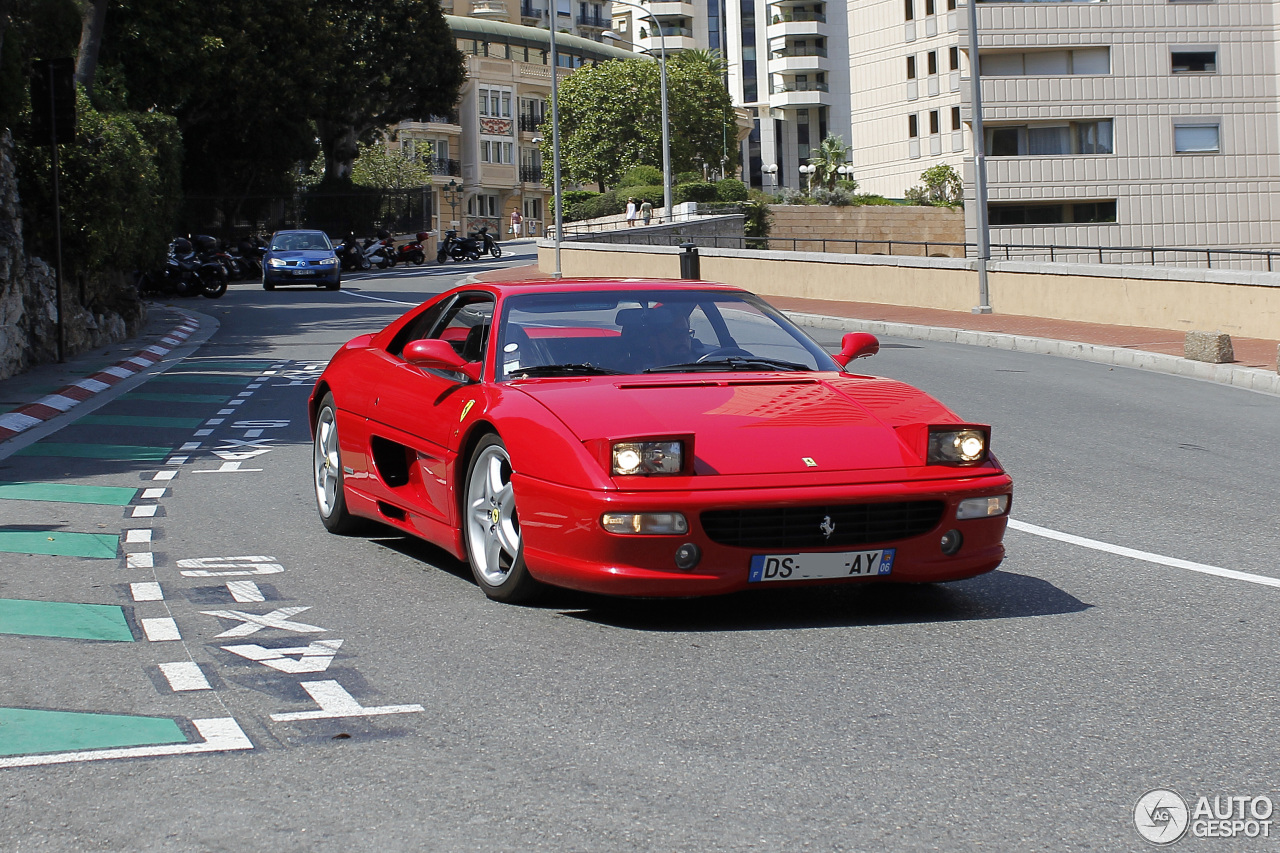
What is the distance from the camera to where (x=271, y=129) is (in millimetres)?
56188

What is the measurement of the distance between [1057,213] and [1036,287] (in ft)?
126

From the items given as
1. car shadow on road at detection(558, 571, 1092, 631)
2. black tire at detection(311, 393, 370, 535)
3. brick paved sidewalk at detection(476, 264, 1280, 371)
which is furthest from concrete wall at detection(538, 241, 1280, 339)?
car shadow on road at detection(558, 571, 1092, 631)

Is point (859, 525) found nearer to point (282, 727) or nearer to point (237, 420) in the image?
point (282, 727)

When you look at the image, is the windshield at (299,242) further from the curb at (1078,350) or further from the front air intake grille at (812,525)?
the front air intake grille at (812,525)

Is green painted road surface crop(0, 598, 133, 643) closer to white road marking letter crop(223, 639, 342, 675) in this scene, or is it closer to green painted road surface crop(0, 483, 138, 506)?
white road marking letter crop(223, 639, 342, 675)

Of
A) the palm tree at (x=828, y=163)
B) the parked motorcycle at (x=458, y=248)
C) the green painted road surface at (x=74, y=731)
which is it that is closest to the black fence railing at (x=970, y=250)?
the parked motorcycle at (x=458, y=248)

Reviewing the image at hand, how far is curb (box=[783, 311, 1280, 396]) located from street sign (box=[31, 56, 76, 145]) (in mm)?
12989

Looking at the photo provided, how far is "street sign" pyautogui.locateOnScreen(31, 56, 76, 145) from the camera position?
61.7ft

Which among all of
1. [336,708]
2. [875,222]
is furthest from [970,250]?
[336,708]

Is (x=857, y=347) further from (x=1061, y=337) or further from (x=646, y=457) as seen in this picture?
(x=1061, y=337)

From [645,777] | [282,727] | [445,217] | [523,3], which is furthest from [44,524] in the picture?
[523,3]

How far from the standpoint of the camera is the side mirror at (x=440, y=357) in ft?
21.9

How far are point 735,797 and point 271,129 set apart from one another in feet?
181

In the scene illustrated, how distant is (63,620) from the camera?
6.32 meters
